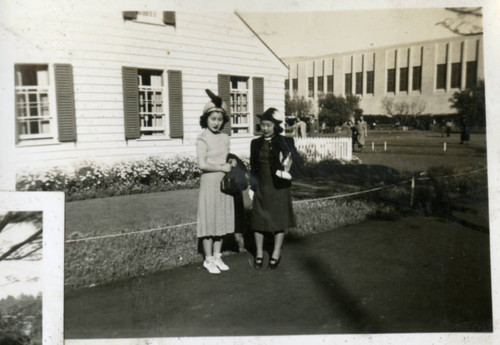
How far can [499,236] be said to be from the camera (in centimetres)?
243

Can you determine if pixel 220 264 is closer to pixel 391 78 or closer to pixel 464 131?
pixel 391 78

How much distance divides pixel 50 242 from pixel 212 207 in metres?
1.09

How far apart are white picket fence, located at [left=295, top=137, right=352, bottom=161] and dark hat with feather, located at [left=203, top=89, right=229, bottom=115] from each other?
0.57 metres

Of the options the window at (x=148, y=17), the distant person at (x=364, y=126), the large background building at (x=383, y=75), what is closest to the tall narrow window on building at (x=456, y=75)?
the large background building at (x=383, y=75)

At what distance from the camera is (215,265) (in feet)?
7.93

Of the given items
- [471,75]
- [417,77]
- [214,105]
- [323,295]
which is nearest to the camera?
[323,295]

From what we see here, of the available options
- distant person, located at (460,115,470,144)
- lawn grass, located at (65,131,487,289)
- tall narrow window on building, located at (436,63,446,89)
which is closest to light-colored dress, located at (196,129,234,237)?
lawn grass, located at (65,131,487,289)

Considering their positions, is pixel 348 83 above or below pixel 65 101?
above

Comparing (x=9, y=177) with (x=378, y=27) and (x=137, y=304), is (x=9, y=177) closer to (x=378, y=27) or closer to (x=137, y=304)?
(x=137, y=304)

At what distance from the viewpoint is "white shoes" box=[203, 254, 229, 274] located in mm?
2395

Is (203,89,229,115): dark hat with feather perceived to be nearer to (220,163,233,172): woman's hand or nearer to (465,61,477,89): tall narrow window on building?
(220,163,233,172): woman's hand

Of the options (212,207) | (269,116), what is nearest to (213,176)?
(212,207)

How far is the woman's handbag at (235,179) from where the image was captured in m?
2.37

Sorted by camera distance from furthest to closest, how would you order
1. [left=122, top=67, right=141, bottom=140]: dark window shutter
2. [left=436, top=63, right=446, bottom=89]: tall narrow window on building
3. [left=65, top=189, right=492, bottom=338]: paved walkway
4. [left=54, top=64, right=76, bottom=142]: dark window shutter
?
[left=436, top=63, right=446, bottom=89]: tall narrow window on building, [left=122, top=67, right=141, bottom=140]: dark window shutter, [left=54, top=64, right=76, bottom=142]: dark window shutter, [left=65, top=189, right=492, bottom=338]: paved walkway
